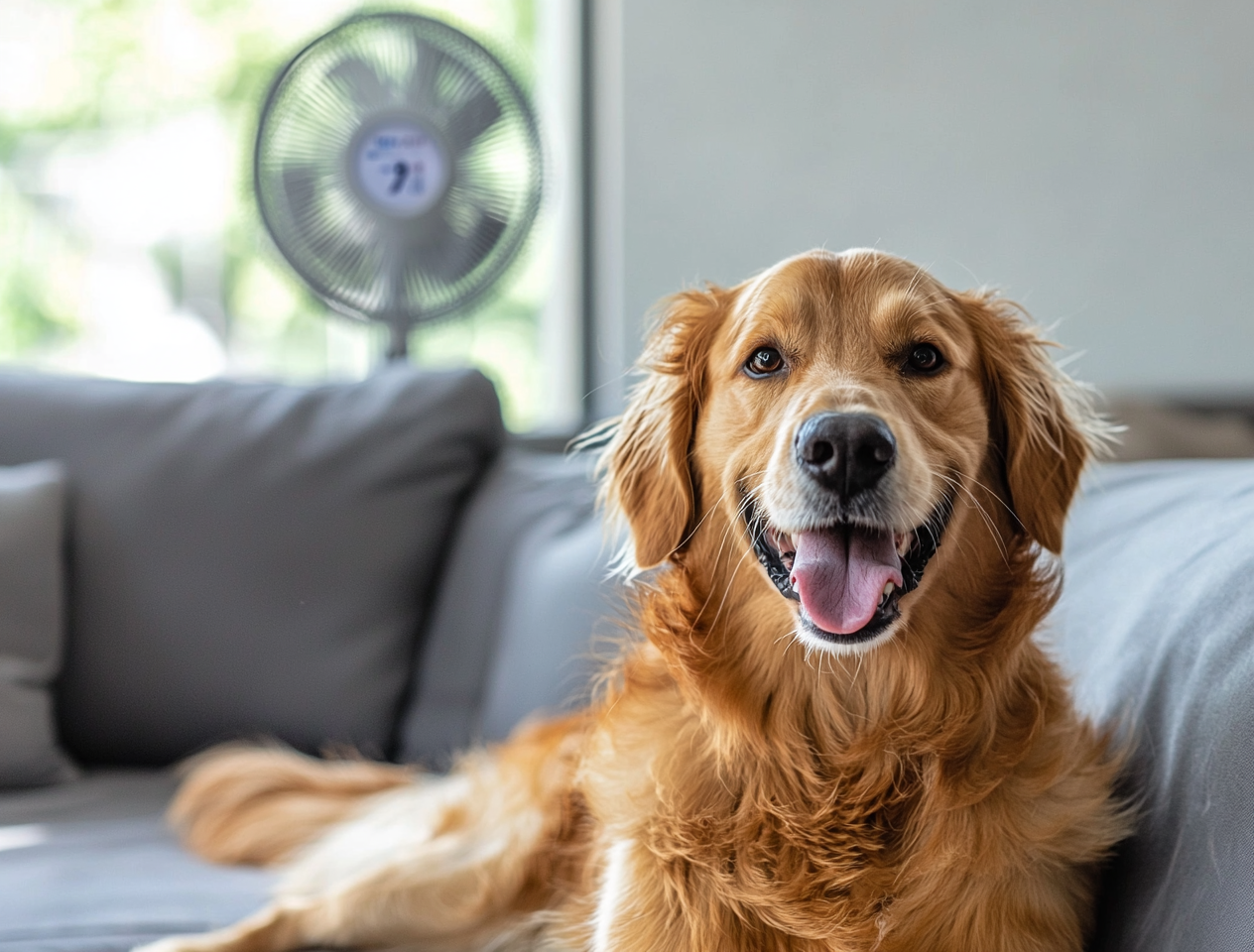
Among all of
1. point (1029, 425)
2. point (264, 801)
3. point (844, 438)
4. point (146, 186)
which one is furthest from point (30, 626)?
point (146, 186)

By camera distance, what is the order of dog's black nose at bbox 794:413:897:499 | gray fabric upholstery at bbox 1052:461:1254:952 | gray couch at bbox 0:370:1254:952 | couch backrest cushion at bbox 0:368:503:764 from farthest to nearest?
1. couch backrest cushion at bbox 0:368:503:764
2. gray couch at bbox 0:370:1254:952
3. dog's black nose at bbox 794:413:897:499
4. gray fabric upholstery at bbox 1052:461:1254:952

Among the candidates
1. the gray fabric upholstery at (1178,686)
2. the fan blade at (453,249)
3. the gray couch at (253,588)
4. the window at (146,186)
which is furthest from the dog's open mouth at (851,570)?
the window at (146,186)

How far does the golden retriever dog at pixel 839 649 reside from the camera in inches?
41.1

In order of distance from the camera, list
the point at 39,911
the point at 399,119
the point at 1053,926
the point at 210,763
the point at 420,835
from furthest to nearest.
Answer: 1. the point at 399,119
2. the point at 210,763
3. the point at 420,835
4. the point at 39,911
5. the point at 1053,926

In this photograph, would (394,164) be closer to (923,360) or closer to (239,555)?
(239,555)

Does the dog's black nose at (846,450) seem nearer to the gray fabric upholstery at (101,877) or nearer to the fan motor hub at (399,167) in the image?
the gray fabric upholstery at (101,877)

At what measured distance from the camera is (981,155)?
9.27ft

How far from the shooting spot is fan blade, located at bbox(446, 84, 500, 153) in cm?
241

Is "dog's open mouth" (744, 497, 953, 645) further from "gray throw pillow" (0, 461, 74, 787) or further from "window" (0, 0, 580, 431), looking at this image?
"window" (0, 0, 580, 431)

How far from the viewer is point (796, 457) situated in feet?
3.49

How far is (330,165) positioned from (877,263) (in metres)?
1.55

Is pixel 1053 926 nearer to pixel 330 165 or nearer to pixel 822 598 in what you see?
pixel 822 598

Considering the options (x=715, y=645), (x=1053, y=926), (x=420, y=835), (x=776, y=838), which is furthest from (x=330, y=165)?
(x=1053, y=926)

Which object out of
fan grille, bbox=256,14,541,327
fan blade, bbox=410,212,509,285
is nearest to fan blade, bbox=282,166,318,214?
fan grille, bbox=256,14,541,327
